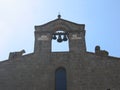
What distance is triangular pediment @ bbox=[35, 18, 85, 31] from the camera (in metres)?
23.0

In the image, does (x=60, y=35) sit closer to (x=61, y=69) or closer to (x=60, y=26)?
(x=60, y=26)

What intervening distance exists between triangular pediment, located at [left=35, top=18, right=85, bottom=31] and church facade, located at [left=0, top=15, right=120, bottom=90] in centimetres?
67

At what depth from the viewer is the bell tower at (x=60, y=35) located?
859 inches

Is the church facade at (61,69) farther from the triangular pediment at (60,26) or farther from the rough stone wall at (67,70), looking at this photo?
the triangular pediment at (60,26)

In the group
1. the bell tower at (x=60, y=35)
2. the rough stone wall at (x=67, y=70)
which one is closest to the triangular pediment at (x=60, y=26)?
the bell tower at (x=60, y=35)

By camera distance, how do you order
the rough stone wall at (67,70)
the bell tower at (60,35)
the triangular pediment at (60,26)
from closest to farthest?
the rough stone wall at (67,70) < the bell tower at (60,35) < the triangular pediment at (60,26)

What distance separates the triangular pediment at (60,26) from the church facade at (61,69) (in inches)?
26.3

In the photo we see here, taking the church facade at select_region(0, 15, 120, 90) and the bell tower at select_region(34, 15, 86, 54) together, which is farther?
the bell tower at select_region(34, 15, 86, 54)

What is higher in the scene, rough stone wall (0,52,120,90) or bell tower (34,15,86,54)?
bell tower (34,15,86,54)

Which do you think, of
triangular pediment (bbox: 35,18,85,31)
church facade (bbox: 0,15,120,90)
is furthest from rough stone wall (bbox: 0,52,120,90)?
triangular pediment (bbox: 35,18,85,31)

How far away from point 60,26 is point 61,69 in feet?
13.2

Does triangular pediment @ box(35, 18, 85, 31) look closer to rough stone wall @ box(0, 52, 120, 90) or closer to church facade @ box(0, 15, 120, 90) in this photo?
church facade @ box(0, 15, 120, 90)

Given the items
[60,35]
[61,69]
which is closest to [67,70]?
[61,69]

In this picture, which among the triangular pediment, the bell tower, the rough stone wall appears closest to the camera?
the rough stone wall
